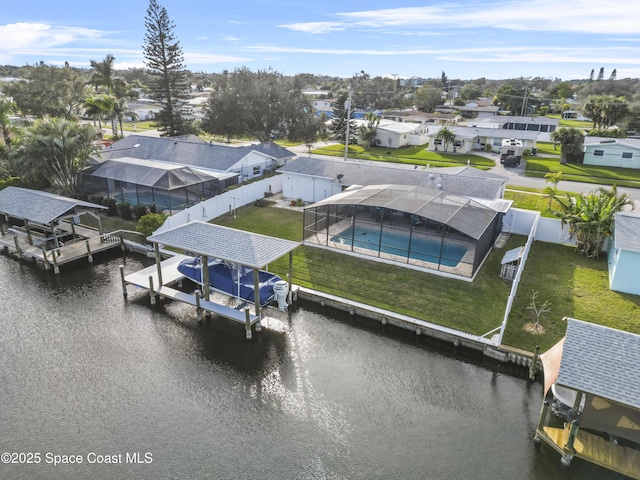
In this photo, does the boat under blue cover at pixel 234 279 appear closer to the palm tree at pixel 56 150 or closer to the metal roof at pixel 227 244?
the metal roof at pixel 227 244

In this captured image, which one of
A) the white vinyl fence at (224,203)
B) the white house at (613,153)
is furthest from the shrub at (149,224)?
the white house at (613,153)

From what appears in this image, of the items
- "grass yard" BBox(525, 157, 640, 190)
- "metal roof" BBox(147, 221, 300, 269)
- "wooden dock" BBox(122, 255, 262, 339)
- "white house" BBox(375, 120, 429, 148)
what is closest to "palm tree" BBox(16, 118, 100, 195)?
"wooden dock" BBox(122, 255, 262, 339)

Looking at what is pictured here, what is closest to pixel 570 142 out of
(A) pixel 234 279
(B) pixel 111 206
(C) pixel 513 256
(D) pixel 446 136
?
(D) pixel 446 136

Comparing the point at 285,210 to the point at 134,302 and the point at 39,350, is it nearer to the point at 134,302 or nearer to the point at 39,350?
the point at 134,302

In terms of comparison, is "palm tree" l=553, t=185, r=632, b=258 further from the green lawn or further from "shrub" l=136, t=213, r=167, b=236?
"shrub" l=136, t=213, r=167, b=236

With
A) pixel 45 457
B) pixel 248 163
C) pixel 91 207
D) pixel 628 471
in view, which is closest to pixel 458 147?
pixel 248 163

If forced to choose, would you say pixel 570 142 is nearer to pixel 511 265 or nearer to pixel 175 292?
pixel 511 265

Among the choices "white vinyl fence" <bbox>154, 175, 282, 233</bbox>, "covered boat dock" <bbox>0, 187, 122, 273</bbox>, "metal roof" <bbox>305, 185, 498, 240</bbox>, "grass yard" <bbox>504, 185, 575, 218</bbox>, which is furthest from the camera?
"grass yard" <bbox>504, 185, 575, 218</bbox>
